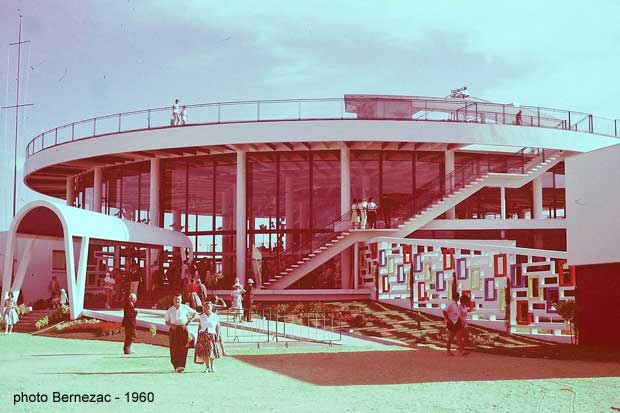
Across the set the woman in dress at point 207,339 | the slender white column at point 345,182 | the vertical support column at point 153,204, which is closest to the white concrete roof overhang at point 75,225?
the vertical support column at point 153,204

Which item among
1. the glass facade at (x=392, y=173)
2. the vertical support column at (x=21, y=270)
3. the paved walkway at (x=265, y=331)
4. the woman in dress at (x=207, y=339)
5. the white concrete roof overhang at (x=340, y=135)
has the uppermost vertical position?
the white concrete roof overhang at (x=340, y=135)

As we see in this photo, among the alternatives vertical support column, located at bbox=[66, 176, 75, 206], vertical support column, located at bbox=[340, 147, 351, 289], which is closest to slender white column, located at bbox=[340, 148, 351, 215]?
vertical support column, located at bbox=[340, 147, 351, 289]

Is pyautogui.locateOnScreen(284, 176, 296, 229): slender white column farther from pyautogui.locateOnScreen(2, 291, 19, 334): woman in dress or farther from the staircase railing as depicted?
pyautogui.locateOnScreen(2, 291, 19, 334): woman in dress

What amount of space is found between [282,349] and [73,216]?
1011 cm

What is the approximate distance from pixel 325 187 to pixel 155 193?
837cm

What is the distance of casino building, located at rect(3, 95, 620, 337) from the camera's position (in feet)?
112

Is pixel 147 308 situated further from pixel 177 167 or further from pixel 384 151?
pixel 384 151

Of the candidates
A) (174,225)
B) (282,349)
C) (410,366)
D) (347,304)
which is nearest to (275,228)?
(174,225)

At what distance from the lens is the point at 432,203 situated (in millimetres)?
35250

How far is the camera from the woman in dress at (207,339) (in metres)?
15.0

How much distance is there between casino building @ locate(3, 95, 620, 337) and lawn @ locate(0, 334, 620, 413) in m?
12.7

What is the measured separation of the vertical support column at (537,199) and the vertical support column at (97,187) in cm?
2183

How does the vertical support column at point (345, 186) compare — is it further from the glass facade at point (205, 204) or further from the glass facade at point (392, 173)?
the glass facade at point (205, 204)

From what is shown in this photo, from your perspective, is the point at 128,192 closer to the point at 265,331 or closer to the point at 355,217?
the point at 355,217
